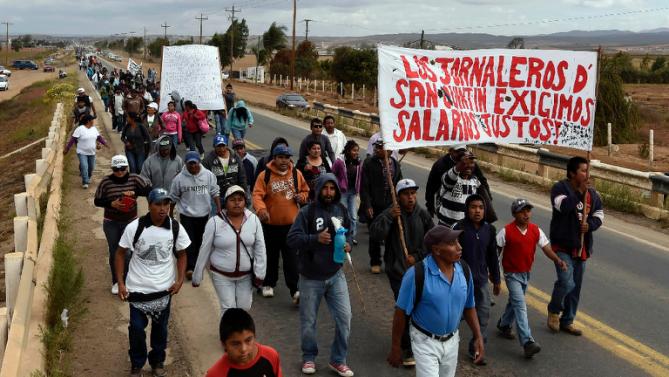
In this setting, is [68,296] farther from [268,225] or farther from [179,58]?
[179,58]

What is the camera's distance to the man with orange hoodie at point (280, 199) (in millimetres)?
7282

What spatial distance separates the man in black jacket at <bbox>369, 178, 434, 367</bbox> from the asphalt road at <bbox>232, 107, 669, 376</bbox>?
2.54ft

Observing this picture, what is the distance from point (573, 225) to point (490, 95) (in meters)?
1.47

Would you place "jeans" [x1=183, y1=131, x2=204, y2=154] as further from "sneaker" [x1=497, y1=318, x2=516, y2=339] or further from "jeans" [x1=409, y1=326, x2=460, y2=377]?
"jeans" [x1=409, y1=326, x2=460, y2=377]

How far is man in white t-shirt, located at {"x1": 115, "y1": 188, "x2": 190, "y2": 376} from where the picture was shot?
18.1 ft

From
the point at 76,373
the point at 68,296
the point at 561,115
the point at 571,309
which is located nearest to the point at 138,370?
the point at 76,373

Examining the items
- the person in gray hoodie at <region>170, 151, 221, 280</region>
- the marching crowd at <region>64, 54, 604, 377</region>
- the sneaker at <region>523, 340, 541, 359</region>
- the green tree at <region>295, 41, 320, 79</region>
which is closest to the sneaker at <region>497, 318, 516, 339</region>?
the marching crowd at <region>64, 54, 604, 377</region>

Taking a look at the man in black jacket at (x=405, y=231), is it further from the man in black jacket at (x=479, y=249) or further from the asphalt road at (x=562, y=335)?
the asphalt road at (x=562, y=335)

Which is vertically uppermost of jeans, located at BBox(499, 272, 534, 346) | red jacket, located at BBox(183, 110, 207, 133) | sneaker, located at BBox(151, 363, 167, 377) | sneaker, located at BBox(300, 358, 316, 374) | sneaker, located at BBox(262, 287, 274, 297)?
red jacket, located at BBox(183, 110, 207, 133)

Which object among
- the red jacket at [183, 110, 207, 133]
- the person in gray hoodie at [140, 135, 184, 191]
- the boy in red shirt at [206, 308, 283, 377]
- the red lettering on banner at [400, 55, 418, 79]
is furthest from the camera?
the red jacket at [183, 110, 207, 133]

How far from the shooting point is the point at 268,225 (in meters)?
7.49

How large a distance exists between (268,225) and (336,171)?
2114 millimetres

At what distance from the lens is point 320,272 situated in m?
5.65

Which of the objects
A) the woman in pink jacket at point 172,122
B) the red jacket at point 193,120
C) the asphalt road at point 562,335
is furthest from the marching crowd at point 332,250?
the red jacket at point 193,120
